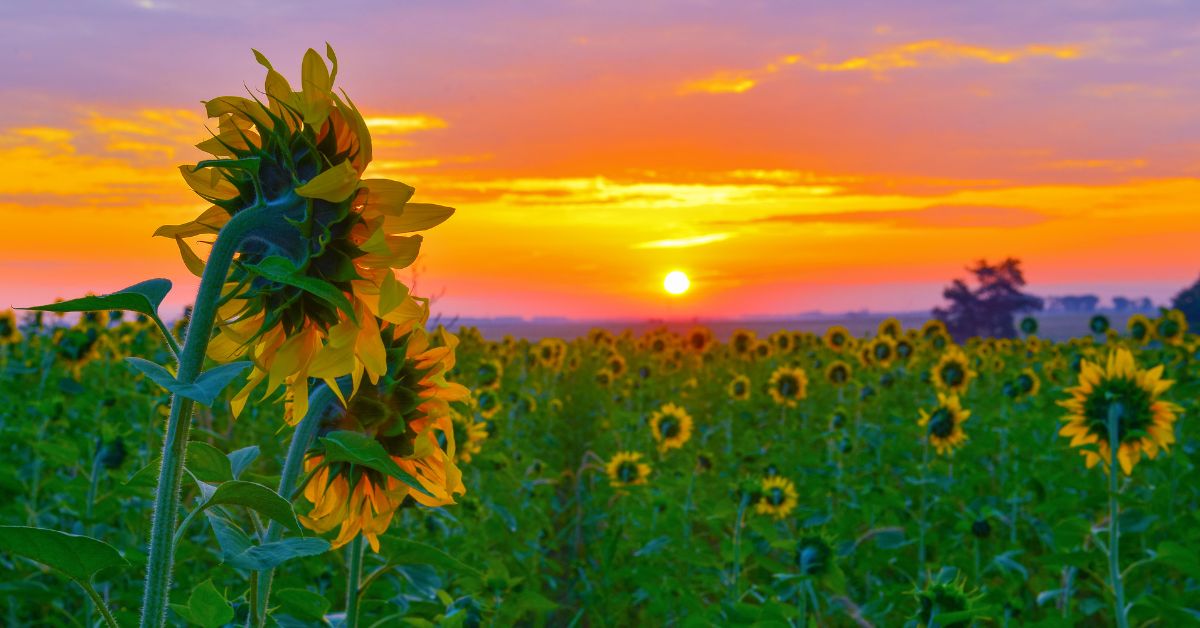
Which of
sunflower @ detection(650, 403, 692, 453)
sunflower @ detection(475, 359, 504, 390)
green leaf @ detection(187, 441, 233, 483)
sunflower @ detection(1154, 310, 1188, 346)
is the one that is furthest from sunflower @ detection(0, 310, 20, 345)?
sunflower @ detection(1154, 310, 1188, 346)

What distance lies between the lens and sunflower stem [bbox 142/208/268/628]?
111 centimetres

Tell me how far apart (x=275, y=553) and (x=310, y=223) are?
41 centimetres

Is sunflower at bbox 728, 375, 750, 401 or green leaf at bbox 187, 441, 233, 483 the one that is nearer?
green leaf at bbox 187, 441, 233, 483

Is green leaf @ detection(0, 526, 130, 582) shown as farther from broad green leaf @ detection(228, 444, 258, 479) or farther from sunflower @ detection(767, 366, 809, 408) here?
sunflower @ detection(767, 366, 809, 408)

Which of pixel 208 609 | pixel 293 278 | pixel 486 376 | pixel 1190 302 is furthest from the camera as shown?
pixel 1190 302

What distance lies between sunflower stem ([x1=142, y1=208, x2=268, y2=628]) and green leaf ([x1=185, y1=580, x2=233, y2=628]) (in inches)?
9.6

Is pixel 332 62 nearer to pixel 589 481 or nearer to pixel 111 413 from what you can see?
pixel 111 413

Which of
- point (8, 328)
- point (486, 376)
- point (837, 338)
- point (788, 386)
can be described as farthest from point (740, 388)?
point (8, 328)

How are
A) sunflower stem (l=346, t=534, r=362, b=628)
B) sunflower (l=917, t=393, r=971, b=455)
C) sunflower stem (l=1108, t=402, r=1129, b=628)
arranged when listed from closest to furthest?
sunflower stem (l=346, t=534, r=362, b=628) < sunflower stem (l=1108, t=402, r=1129, b=628) < sunflower (l=917, t=393, r=971, b=455)

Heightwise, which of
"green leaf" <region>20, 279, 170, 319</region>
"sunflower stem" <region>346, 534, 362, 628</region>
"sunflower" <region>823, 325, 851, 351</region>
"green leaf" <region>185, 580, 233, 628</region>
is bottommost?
"sunflower stem" <region>346, 534, 362, 628</region>

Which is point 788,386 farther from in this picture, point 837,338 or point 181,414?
point 181,414

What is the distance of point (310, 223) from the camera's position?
3.63ft

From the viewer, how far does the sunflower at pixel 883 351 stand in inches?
413

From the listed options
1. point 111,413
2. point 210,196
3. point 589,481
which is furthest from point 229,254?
point 589,481
